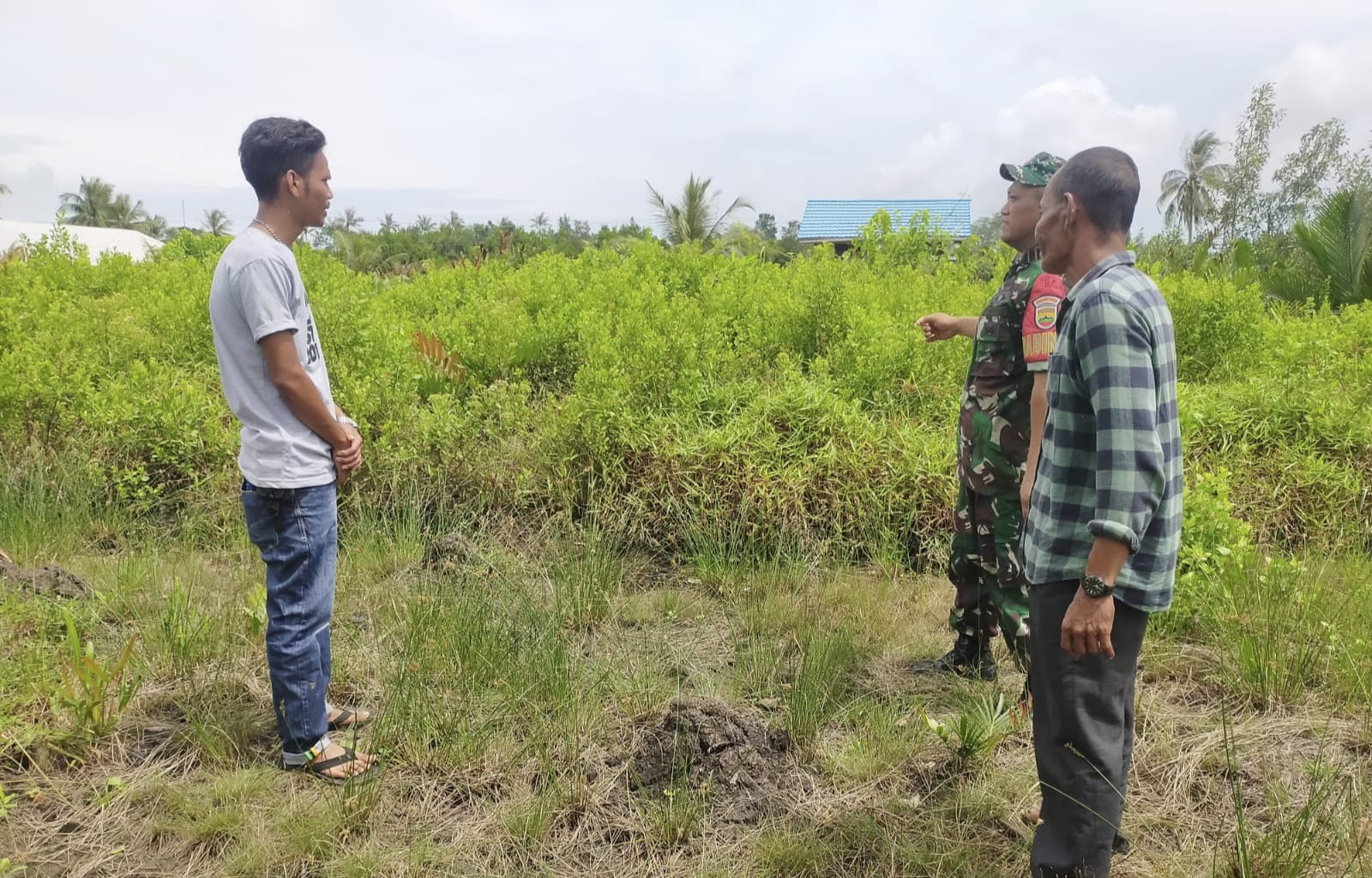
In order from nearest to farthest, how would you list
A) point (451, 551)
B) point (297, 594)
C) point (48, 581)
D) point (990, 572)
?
1. point (297, 594)
2. point (990, 572)
3. point (48, 581)
4. point (451, 551)

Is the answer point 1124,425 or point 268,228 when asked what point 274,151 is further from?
point 1124,425

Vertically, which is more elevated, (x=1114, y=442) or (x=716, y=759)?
(x=1114, y=442)

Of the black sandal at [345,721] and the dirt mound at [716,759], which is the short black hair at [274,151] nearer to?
the black sandal at [345,721]

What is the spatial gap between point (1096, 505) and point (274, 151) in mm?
2303

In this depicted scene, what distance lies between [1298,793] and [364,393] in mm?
4573

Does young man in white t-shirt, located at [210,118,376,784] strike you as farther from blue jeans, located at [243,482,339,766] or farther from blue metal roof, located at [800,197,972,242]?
blue metal roof, located at [800,197,972,242]

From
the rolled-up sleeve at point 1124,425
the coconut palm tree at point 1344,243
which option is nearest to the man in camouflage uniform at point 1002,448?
the rolled-up sleeve at point 1124,425

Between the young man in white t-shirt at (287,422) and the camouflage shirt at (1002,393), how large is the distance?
6.77ft

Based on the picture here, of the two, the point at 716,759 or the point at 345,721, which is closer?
the point at 716,759

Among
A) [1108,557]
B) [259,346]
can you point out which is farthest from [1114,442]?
[259,346]

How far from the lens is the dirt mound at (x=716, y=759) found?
8.28 ft

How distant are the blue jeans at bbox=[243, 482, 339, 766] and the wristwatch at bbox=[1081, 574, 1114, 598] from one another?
2024 millimetres

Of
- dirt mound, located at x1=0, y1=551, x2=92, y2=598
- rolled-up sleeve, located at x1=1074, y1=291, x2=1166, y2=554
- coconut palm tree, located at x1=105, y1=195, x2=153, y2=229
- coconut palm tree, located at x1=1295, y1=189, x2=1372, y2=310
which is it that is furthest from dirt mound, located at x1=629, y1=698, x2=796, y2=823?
coconut palm tree, located at x1=105, y1=195, x2=153, y2=229

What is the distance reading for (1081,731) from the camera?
187 centimetres
